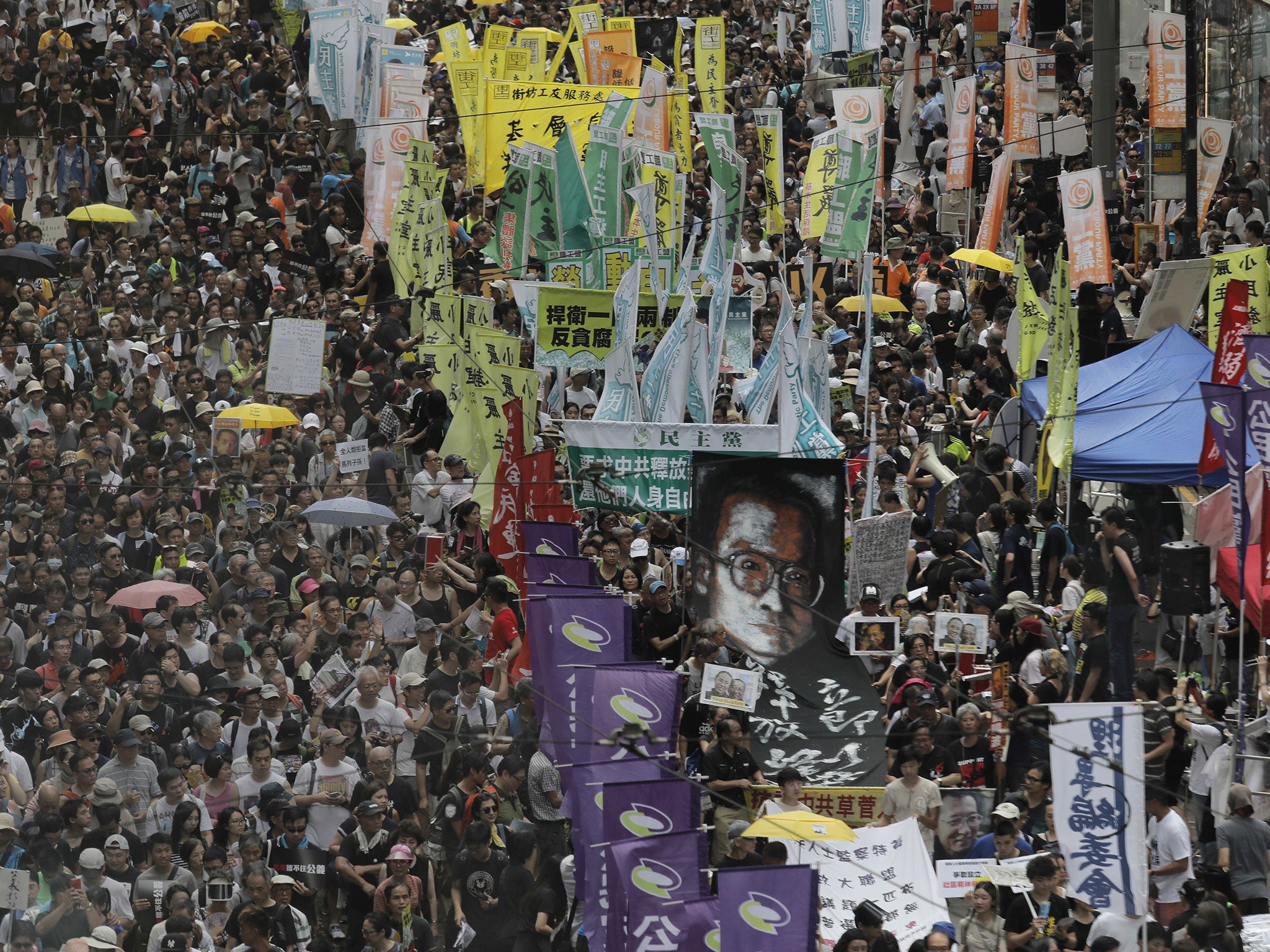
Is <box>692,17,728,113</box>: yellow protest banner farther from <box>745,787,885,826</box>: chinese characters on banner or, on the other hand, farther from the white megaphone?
<box>745,787,885,826</box>: chinese characters on banner

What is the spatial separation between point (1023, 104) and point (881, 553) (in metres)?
11.0

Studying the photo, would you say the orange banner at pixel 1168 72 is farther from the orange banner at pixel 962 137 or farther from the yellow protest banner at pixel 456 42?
the yellow protest banner at pixel 456 42

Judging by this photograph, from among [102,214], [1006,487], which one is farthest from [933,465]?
[102,214]

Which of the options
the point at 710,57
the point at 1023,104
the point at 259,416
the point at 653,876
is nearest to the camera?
the point at 653,876

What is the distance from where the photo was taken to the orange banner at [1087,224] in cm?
1928

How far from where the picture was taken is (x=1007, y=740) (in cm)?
1273

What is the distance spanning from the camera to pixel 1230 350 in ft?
46.0

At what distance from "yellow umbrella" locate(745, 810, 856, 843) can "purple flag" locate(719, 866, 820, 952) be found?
3.23 ft

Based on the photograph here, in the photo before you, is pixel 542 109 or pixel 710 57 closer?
pixel 542 109

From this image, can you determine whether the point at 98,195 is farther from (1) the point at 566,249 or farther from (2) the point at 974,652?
(2) the point at 974,652

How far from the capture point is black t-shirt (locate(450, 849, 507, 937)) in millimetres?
11453

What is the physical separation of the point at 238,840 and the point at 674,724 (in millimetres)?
2644

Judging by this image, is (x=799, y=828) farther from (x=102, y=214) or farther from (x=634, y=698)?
(x=102, y=214)

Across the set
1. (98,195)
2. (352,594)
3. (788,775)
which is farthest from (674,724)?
(98,195)
